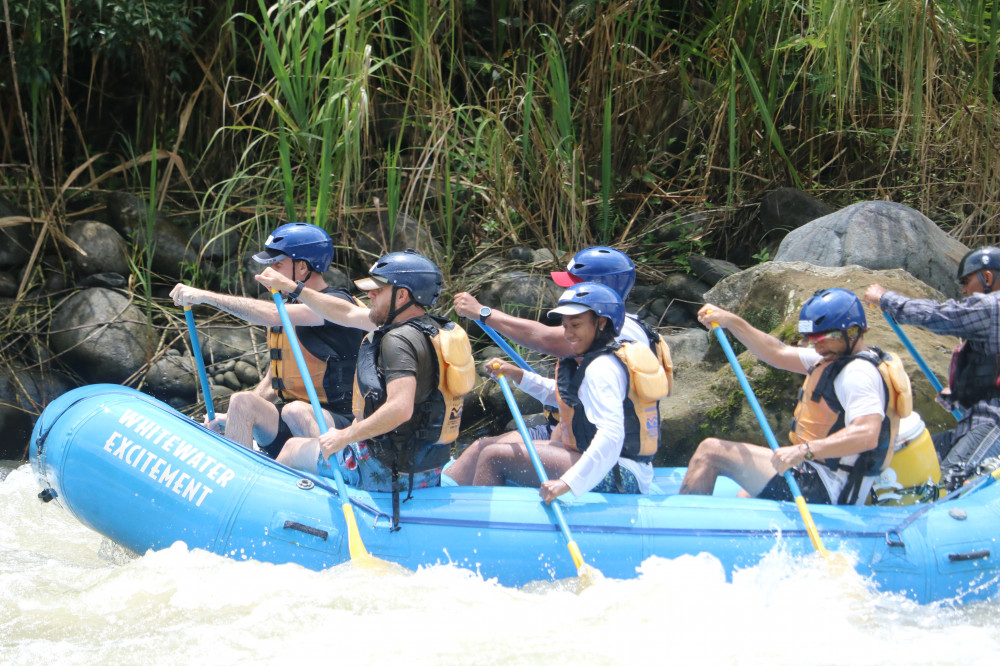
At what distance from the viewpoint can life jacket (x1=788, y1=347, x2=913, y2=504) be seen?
366cm

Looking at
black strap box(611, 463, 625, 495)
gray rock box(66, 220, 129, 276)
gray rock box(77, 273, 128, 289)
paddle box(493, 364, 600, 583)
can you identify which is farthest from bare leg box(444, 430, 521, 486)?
gray rock box(66, 220, 129, 276)

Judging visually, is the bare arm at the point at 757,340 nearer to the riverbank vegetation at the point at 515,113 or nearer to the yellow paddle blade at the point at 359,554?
the yellow paddle blade at the point at 359,554

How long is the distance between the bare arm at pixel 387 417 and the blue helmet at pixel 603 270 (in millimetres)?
1176

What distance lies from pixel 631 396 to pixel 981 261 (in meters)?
1.80

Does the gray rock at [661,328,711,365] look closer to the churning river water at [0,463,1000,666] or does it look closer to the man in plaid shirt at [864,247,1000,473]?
the man in plaid shirt at [864,247,1000,473]

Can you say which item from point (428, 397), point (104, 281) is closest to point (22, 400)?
point (104, 281)

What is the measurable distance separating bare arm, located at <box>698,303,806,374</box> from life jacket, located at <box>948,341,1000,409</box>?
850 mm

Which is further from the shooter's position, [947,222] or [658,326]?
[947,222]

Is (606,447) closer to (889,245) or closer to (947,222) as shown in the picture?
(889,245)

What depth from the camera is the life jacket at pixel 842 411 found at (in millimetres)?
3660

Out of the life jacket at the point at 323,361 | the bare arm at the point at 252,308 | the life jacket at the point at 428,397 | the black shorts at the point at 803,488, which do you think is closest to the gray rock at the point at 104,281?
the bare arm at the point at 252,308

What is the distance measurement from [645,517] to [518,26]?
5.41 metres

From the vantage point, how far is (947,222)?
7559mm

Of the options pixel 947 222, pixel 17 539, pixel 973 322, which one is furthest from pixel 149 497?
pixel 947 222
